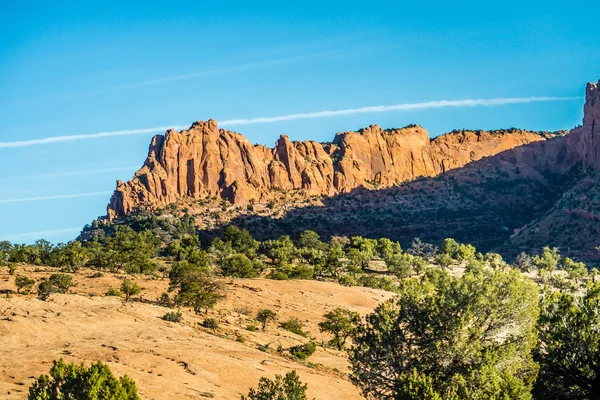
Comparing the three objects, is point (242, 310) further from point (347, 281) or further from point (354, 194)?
point (354, 194)

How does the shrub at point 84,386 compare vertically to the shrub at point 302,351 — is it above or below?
above

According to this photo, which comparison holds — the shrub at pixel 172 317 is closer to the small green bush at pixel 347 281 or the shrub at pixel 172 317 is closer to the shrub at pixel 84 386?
the shrub at pixel 84 386

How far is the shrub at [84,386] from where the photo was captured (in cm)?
1823

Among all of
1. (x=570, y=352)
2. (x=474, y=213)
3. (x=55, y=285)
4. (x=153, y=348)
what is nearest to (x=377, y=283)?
(x=55, y=285)

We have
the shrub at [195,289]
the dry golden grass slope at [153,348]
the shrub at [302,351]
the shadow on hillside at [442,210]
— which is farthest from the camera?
the shadow on hillside at [442,210]

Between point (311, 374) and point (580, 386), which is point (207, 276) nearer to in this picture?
point (311, 374)

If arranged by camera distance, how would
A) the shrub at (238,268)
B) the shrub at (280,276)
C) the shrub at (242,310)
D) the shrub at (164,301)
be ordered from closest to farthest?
the shrub at (164,301), the shrub at (242,310), the shrub at (280,276), the shrub at (238,268)

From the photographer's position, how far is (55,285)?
180 feet

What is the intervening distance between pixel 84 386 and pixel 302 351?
2576 centimetres

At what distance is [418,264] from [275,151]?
10770 centimetres

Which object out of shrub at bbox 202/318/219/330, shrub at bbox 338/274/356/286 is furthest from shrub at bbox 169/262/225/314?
shrub at bbox 338/274/356/286

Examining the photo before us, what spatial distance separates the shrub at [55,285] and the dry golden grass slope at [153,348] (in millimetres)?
2474

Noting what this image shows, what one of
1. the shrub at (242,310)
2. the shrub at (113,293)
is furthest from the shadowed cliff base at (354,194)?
the shrub at (113,293)

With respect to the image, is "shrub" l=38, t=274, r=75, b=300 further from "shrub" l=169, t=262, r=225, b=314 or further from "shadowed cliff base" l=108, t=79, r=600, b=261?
"shadowed cliff base" l=108, t=79, r=600, b=261
